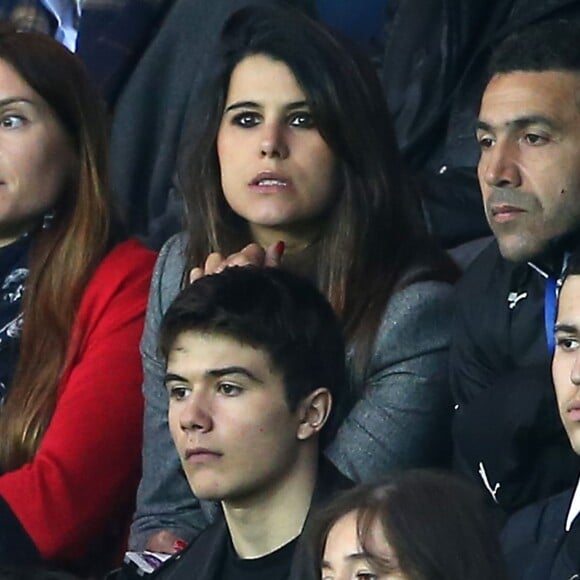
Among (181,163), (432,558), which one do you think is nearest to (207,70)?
(181,163)

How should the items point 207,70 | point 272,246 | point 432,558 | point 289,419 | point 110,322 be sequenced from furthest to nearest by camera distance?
point 207,70, point 110,322, point 272,246, point 289,419, point 432,558

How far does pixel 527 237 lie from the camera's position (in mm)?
4004

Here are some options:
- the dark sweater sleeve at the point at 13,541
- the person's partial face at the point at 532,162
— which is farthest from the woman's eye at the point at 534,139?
the dark sweater sleeve at the point at 13,541

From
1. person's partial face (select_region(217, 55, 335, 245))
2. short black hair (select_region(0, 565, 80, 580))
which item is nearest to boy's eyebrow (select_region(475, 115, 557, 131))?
person's partial face (select_region(217, 55, 335, 245))

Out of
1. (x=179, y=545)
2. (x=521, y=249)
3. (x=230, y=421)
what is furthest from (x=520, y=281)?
(x=179, y=545)

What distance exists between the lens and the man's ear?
388cm

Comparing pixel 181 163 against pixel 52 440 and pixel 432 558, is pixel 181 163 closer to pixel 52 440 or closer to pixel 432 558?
pixel 52 440

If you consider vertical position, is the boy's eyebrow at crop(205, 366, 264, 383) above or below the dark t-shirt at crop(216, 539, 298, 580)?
above

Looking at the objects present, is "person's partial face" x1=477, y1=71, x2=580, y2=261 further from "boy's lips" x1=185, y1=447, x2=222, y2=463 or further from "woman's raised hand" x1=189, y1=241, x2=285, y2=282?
"boy's lips" x1=185, y1=447, x2=222, y2=463

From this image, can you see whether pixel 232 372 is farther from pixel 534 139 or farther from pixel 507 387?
pixel 534 139

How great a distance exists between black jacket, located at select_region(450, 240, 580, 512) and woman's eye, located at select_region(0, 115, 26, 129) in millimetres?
994

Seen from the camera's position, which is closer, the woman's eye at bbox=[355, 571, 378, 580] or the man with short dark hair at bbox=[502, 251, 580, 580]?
the woman's eye at bbox=[355, 571, 378, 580]

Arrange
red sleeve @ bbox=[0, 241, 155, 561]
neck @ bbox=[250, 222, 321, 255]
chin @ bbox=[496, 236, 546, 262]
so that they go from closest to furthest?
chin @ bbox=[496, 236, 546, 262] → red sleeve @ bbox=[0, 241, 155, 561] → neck @ bbox=[250, 222, 321, 255]

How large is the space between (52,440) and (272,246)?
56cm
